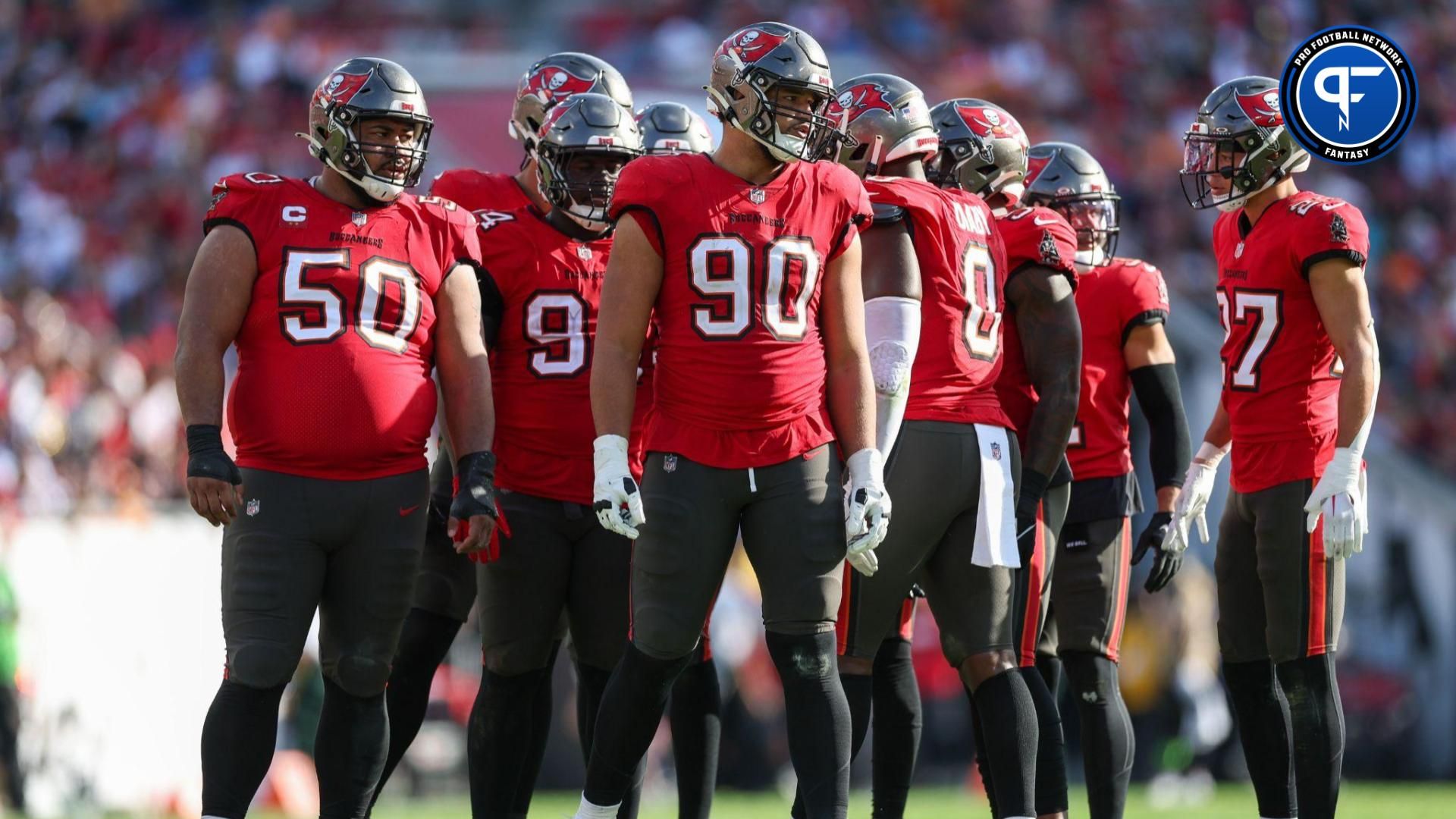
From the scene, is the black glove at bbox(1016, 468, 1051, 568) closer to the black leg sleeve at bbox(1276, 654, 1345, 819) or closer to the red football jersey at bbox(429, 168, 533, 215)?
the black leg sleeve at bbox(1276, 654, 1345, 819)

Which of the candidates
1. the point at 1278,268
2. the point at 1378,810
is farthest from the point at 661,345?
the point at 1378,810

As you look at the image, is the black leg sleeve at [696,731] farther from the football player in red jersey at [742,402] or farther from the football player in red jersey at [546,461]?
the football player in red jersey at [742,402]

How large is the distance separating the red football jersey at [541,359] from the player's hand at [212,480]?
1.04m

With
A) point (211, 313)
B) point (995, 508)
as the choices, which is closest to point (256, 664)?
point (211, 313)

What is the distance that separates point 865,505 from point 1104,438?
198 centimetres

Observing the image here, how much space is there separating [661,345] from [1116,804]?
2309 mm

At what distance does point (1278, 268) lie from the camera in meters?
6.12

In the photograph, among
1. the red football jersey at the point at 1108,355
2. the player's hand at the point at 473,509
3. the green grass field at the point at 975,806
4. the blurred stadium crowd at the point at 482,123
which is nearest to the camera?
the player's hand at the point at 473,509

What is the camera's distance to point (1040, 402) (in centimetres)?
606

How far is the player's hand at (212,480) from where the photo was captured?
520 cm

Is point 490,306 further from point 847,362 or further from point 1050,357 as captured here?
point 1050,357
